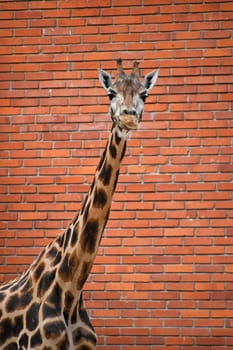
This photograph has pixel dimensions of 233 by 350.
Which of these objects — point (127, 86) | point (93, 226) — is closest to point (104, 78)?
point (127, 86)

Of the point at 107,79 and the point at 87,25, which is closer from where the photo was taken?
the point at 107,79

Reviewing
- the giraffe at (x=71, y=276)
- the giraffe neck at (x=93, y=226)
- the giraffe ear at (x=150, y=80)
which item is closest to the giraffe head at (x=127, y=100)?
the giraffe at (x=71, y=276)

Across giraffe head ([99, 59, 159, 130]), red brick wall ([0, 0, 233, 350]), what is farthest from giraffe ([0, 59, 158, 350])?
red brick wall ([0, 0, 233, 350])

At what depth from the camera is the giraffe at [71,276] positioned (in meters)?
3.90

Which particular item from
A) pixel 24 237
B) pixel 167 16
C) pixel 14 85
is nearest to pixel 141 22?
pixel 167 16

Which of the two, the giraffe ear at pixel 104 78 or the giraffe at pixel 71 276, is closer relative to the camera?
the giraffe at pixel 71 276

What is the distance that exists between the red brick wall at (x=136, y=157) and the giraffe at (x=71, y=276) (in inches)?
64.0

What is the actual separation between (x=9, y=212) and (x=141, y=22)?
1929mm

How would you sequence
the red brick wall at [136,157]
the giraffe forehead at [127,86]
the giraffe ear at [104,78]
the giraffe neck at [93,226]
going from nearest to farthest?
the giraffe forehead at [127,86] → the giraffe neck at [93,226] → the giraffe ear at [104,78] → the red brick wall at [136,157]

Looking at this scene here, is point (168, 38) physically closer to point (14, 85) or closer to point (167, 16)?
point (167, 16)

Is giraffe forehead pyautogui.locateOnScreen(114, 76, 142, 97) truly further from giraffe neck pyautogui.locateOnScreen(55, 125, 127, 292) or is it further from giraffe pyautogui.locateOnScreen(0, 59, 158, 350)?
giraffe neck pyautogui.locateOnScreen(55, 125, 127, 292)

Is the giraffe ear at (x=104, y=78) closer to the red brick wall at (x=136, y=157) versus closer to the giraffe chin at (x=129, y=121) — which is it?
the giraffe chin at (x=129, y=121)

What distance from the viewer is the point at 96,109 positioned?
19.5 feet

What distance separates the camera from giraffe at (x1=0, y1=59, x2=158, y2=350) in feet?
12.8
